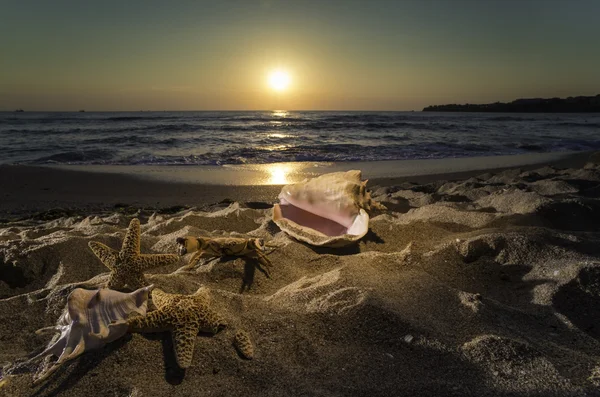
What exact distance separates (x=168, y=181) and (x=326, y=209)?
14.6 ft

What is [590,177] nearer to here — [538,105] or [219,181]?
[219,181]

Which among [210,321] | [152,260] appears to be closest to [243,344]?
[210,321]

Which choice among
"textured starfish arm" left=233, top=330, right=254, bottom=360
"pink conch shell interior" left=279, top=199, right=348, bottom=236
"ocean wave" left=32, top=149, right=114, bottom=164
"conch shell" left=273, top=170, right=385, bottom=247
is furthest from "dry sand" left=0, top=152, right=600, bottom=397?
"ocean wave" left=32, top=149, right=114, bottom=164

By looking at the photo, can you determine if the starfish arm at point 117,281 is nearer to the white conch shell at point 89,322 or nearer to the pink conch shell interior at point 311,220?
the white conch shell at point 89,322

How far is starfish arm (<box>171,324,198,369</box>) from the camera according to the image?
58.9 inches

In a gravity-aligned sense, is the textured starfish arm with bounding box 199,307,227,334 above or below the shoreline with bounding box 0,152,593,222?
above

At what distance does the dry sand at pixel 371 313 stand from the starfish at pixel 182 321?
0.06m

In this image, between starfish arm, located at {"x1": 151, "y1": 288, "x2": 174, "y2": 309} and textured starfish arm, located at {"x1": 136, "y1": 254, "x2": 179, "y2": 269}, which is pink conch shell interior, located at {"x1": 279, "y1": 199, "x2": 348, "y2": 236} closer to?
textured starfish arm, located at {"x1": 136, "y1": 254, "x2": 179, "y2": 269}

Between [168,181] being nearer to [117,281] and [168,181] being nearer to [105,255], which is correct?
[105,255]

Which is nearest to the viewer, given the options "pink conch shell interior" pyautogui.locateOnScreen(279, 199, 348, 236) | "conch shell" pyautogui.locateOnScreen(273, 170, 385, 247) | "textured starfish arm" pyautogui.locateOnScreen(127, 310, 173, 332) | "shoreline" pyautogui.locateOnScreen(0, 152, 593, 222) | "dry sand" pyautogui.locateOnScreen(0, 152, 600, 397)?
"dry sand" pyautogui.locateOnScreen(0, 152, 600, 397)

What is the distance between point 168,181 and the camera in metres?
7.04

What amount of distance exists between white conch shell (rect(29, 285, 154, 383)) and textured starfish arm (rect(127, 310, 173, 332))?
0.03 m

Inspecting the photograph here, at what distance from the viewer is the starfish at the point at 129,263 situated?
2031mm

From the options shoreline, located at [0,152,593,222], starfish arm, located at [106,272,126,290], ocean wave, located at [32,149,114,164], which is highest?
starfish arm, located at [106,272,126,290]
